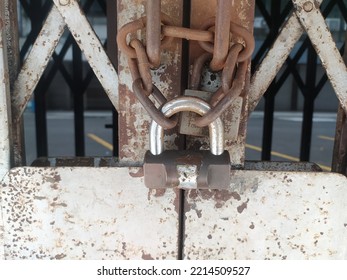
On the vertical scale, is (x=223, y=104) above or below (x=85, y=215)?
above

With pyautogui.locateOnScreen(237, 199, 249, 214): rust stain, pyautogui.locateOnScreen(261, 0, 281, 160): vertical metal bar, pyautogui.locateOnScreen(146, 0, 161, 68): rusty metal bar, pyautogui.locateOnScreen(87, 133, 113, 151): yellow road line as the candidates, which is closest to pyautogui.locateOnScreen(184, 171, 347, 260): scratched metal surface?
pyautogui.locateOnScreen(237, 199, 249, 214): rust stain

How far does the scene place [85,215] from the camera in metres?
0.78

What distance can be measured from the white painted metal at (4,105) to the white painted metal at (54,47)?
0.04 meters

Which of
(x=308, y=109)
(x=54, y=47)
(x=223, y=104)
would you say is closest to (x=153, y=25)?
(x=223, y=104)

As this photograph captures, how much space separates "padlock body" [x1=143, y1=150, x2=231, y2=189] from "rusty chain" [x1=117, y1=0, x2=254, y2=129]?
0.06 metres

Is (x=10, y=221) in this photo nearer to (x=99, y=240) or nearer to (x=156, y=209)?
(x=99, y=240)

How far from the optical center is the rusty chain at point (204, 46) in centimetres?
56

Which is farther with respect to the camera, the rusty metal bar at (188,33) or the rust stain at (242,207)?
the rust stain at (242,207)

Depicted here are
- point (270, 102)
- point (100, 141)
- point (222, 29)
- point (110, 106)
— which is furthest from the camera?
point (110, 106)

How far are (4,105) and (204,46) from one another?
389 mm

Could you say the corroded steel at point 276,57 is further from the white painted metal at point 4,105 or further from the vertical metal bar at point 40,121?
the vertical metal bar at point 40,121

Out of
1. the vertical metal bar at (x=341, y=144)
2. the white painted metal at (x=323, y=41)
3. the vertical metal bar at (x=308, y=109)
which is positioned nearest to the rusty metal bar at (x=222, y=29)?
the white painted metal at (x=323, y=41)

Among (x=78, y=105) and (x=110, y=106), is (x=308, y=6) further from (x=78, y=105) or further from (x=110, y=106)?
(x=110, y=106)
